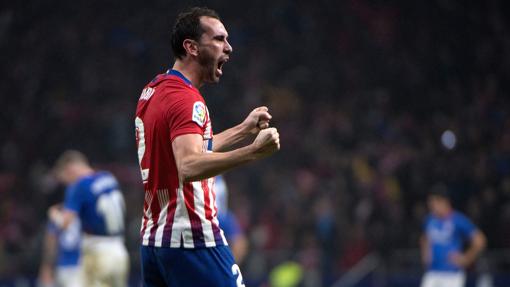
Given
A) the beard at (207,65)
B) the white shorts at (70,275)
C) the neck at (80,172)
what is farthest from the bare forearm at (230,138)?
the white shorts at (70,275)

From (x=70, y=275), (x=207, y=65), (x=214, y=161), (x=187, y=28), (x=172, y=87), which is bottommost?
(x=70, y=275)

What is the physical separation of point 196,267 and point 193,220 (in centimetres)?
23

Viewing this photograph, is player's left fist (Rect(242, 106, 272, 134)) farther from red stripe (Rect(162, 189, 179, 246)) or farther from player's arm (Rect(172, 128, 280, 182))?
red stripe (Rect(162, 189, 179, 246))

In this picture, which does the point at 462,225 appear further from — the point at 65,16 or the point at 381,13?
the point at 65,16

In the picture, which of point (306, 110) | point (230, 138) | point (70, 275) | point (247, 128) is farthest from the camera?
point (306, 110)

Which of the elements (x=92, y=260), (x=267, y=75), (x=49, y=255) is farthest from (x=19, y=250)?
(x=267, y=75)

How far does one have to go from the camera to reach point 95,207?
9406 mm

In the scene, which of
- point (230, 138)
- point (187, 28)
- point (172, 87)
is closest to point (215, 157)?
point (172, 87)

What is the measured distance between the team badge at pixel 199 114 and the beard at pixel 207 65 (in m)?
0.31

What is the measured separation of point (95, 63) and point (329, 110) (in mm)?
5205

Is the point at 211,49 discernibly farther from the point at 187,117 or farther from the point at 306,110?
the point at 306,110

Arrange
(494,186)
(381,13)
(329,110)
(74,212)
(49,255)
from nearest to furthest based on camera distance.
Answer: (74,212) → (49,255) → (494,186) → (329,110) → (381,13)

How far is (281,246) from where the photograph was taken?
50.1 ft

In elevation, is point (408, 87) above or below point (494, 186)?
above
